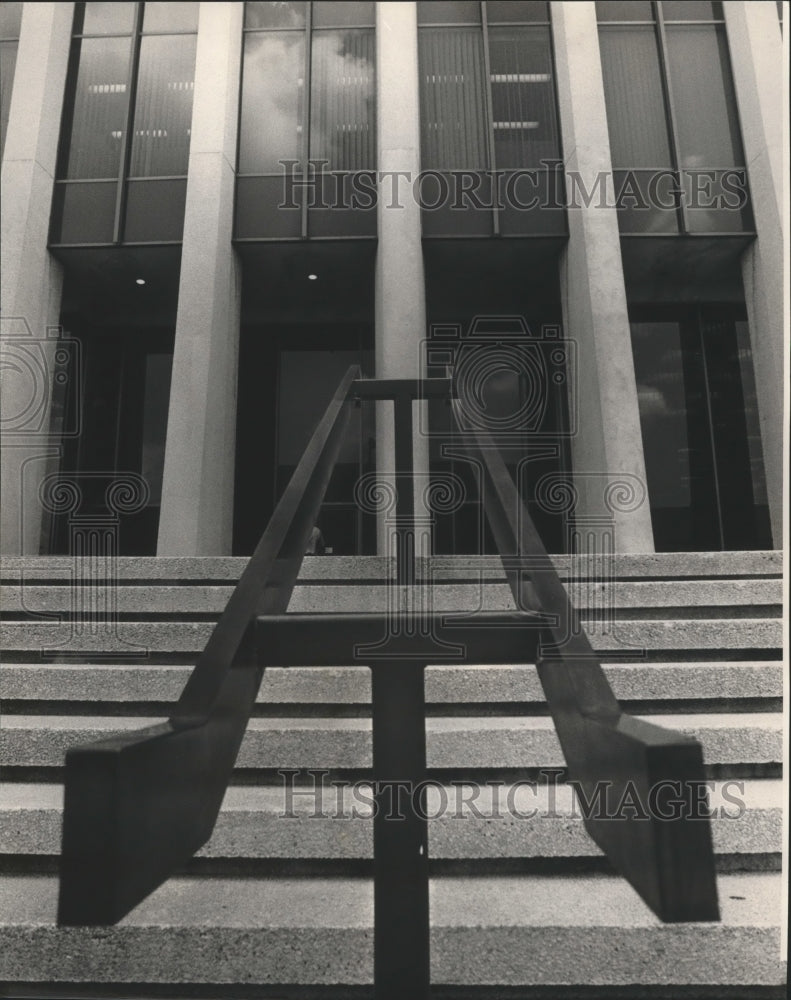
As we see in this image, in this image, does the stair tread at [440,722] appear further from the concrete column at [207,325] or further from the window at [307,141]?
the window at [307,141]

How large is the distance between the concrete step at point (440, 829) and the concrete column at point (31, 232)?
5778mm

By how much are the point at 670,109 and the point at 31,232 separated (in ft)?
24.3

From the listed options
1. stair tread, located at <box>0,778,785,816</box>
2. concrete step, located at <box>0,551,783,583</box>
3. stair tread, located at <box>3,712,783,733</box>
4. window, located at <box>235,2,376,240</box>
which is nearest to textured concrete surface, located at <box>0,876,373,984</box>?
stair tread, located at <box>0,778,785,816</box>

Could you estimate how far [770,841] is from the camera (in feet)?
6.77

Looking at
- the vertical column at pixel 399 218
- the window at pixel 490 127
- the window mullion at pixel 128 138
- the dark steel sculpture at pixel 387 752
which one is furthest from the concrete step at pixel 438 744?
the window mullion at pixel 128 138

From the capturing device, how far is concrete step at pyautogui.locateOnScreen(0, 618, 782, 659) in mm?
3037

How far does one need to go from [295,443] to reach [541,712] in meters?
7.62

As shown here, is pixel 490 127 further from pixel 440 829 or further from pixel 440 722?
pixel 440 829

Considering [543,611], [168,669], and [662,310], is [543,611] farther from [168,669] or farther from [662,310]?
[662,310]

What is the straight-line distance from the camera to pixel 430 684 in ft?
9.16

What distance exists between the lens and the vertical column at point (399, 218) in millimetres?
7758

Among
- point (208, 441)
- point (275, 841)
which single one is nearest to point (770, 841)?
point (275, 841)

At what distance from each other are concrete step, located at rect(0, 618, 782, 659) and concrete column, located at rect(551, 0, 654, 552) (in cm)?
406

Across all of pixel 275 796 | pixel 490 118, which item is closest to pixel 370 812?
pixel 275 796
